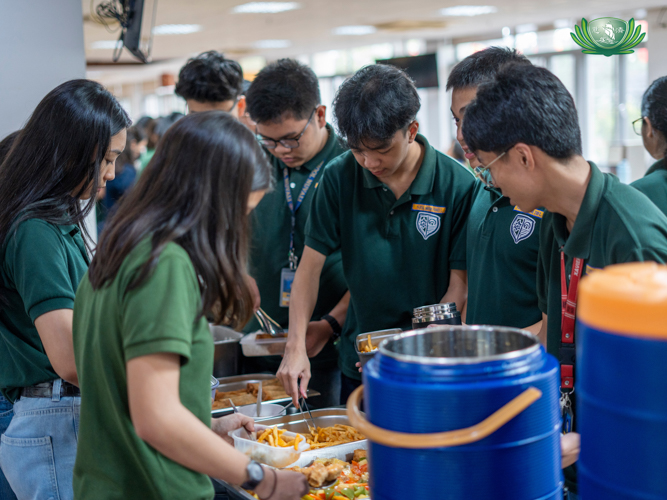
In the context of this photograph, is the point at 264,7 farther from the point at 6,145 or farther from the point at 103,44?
the point at 6,145

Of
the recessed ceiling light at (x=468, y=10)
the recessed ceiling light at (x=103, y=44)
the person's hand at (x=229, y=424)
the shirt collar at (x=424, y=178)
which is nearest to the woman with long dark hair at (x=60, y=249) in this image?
the person's hand at (x=229, y=424)

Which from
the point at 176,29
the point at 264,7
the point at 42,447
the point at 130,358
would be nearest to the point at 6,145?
the point at 42,447

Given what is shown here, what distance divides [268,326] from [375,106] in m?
0.86

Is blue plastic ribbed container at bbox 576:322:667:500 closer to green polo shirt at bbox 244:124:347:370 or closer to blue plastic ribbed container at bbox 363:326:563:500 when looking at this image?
blue plastic ribbed container at bbox 363:326:563:500

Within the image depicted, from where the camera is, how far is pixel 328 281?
2.35 m

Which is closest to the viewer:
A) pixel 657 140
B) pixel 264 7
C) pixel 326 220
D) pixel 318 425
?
pixel 318 425

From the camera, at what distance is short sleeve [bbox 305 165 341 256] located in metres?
2.08

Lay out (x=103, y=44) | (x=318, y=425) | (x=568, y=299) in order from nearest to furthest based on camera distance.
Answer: (x=568, y=299), (x=318, y=425), (x=103, y=44)

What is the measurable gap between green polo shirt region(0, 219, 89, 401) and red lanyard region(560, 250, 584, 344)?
3.22ft

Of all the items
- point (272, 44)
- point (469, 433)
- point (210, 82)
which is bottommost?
point (469, 433)

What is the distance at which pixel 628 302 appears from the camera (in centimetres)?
67

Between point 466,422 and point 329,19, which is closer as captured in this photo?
point 466,422

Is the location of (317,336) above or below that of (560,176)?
below

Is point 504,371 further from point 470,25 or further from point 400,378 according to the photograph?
point 470,25
